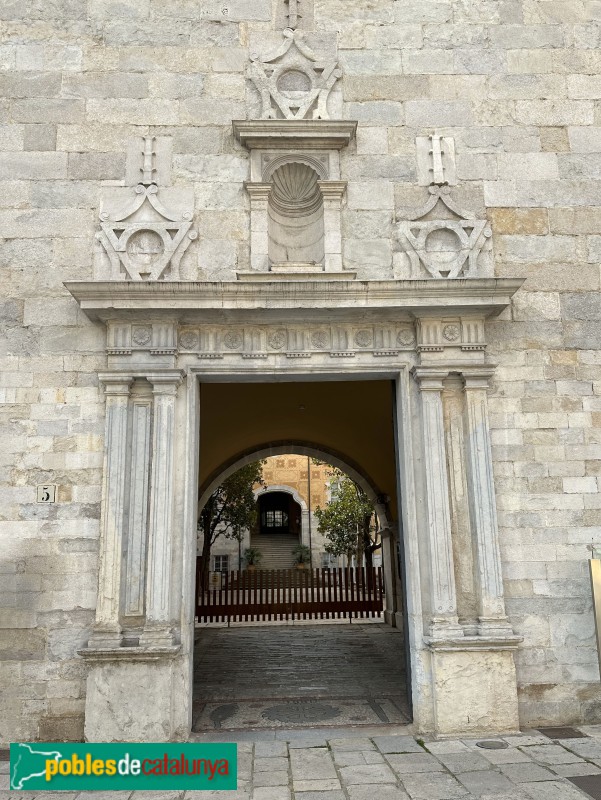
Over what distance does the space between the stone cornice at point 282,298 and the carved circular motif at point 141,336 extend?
4.6 inches

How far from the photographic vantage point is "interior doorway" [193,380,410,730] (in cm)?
583

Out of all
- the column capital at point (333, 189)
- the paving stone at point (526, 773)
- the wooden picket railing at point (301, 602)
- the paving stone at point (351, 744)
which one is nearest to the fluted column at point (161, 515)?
the paving stone at point (351, 744)

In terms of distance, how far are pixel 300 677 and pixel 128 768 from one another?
349 centimetres

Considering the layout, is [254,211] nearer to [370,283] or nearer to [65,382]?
[370,283]

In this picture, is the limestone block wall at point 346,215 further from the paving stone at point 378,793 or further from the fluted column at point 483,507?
the paving stone at point 378,793

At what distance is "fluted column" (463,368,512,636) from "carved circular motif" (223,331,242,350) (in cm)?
185

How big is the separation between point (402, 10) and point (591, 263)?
9.52 feet

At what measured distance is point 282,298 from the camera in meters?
5.35

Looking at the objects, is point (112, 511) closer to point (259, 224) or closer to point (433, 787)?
point (259, 224)

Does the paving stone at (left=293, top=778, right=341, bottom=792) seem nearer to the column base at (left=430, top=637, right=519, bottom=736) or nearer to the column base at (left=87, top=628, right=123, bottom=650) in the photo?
the column base at (left=430, top=637, right=519, bottom=736)

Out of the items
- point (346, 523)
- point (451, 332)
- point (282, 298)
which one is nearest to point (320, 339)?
point (282, 298)

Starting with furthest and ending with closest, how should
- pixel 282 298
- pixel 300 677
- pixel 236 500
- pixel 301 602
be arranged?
1. pixel 236 500
2. pixel 301 602
3. pixel 300 677
4. pixel 282 298

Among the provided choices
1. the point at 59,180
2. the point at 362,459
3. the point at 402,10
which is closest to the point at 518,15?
the point at 402,10

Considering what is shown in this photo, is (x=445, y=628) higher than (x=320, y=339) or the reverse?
the reverse
